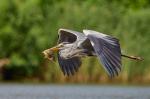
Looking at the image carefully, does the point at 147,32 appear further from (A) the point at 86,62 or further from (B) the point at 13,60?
(B) the point at 13,60

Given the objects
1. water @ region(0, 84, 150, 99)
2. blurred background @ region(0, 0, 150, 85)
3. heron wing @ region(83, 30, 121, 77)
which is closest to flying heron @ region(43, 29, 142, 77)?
heron wing @ region(83, 30, 121, 77)

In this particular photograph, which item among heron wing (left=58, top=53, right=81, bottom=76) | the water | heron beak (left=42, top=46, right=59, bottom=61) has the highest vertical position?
heron beak (left=42, top=46, right=59, bottom=61)

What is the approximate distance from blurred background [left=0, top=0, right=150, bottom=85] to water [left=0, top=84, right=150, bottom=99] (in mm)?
1246

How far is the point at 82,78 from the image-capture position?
32.6 meters

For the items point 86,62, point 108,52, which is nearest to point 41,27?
point 86,62

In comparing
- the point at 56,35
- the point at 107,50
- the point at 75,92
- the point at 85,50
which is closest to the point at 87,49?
the point at 85,50

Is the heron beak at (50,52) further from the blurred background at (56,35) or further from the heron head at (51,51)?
the blurred background at (56,35)

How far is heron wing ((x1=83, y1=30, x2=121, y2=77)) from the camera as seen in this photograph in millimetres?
10148

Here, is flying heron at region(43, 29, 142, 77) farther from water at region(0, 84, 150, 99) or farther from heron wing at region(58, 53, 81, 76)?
water at region(0, 84, 150, 99)

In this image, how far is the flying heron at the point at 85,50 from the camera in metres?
10.3

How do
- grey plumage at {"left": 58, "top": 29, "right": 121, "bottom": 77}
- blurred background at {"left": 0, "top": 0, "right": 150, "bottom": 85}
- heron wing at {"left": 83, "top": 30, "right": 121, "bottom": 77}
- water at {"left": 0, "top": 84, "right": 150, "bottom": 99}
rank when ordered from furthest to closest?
1. blurred background at {"left": 0, "top": 0, "right": 150, "bottom": 85}
2. water at {"left": 0, "top": 84, "right": 150, "bottom": 99}
3. grey plumage at {"left": 58, "top": 29, "right": 121, "bottom": 77}
4. heron wing at {"left": 83, "top": 30, "right": 121, "bottom": 77}

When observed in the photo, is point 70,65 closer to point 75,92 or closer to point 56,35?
point 75,92

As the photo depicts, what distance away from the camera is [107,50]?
10.6 meters

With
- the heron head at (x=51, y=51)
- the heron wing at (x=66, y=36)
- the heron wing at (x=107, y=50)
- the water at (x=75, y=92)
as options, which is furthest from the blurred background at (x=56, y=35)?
the heron wing at (x=107, y=50)
